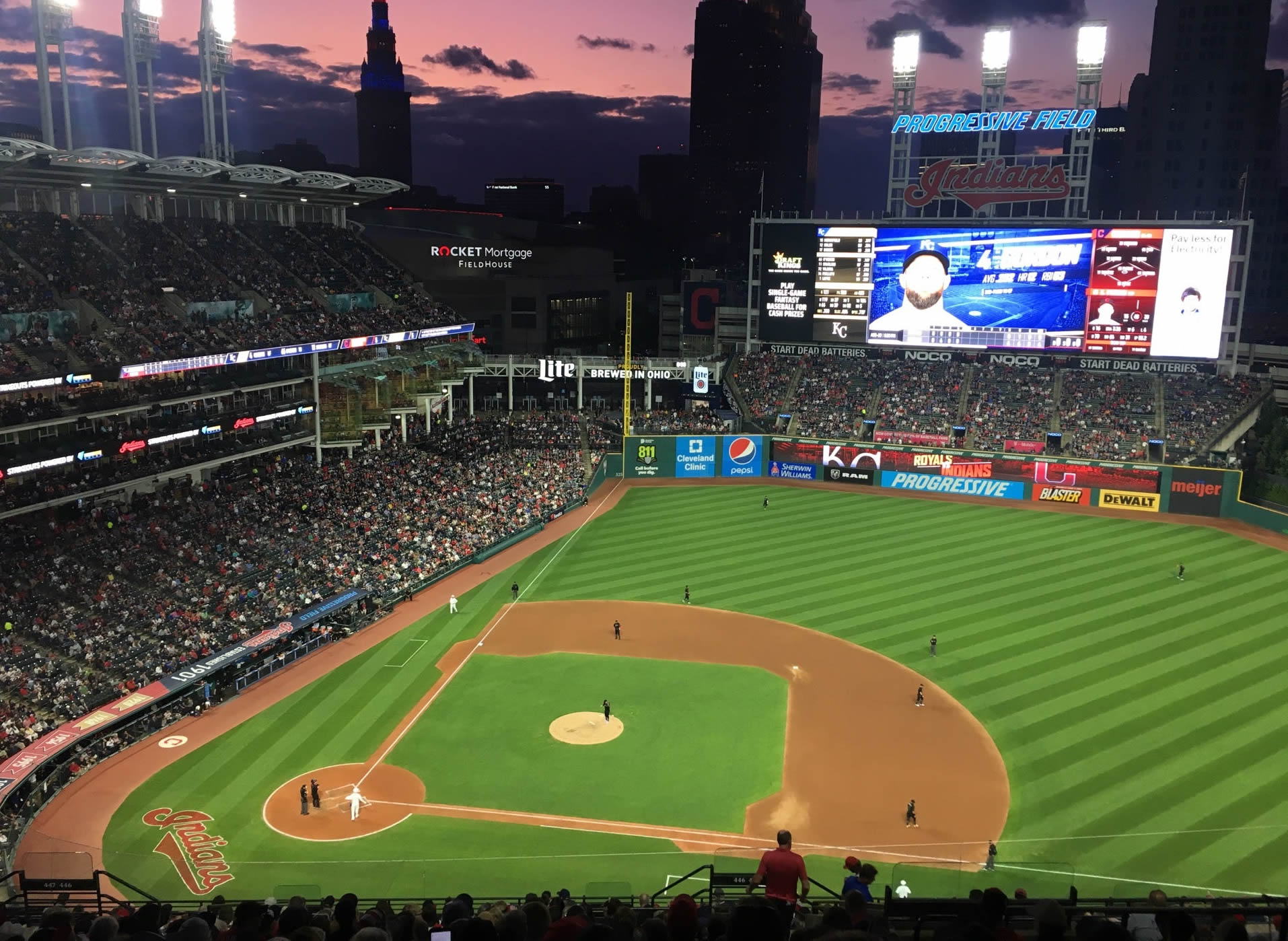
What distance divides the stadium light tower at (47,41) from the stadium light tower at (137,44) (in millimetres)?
2747

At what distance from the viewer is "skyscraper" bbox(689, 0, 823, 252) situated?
598ft

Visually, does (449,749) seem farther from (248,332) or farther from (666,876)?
(248,332)

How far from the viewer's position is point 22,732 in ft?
79.7

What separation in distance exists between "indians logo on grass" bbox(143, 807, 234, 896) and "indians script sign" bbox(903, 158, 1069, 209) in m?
51.9

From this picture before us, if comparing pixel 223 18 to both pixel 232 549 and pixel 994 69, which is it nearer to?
pixel 232 549

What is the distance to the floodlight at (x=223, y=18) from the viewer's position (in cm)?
4694

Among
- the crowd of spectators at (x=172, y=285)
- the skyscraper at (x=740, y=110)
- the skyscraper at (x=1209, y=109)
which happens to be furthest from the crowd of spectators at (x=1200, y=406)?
the skyscraper at (x=740, y=110)

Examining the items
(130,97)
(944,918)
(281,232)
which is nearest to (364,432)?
(281,232)

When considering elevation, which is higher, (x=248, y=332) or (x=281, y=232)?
(x=281, y=232)

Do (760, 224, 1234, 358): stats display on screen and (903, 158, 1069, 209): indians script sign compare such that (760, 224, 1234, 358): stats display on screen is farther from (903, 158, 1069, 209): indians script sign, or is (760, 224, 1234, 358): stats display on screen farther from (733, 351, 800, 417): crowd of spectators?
(733, 351, 800, 417): crowd of spectators

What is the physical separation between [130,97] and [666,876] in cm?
4235

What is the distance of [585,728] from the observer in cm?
2770

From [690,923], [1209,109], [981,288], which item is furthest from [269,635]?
[1209,109]

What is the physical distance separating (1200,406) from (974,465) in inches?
536
